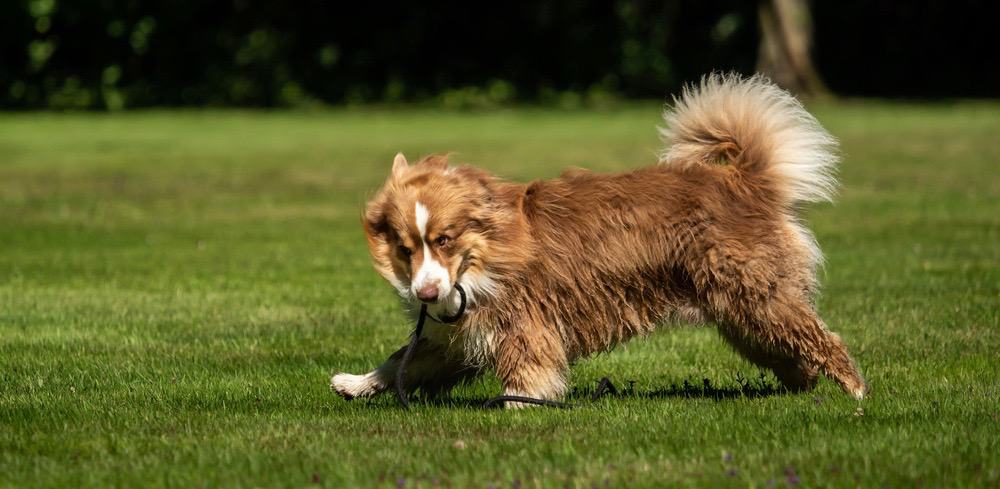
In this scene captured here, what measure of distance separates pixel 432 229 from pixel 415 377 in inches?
39.5

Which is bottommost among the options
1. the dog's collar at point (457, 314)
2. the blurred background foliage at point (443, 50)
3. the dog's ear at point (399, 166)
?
the blurred background foliage at point (443, 50)

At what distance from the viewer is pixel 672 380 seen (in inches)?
310

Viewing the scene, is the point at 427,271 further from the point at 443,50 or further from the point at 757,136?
the point at 443,50

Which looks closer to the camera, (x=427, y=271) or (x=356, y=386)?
(x=427, y=271)

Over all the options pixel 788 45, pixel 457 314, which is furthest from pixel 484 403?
pixel 788 45

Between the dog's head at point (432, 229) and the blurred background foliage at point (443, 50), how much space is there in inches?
1279

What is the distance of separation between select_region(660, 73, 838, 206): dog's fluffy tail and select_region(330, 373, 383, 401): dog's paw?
1871 mm

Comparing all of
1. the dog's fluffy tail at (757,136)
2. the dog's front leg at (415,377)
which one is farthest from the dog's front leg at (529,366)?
the dog's fluffy tail at (757,136)

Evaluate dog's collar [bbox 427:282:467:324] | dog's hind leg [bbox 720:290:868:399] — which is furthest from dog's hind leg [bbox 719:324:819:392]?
dog's collar [bbox 427:282:467:324]

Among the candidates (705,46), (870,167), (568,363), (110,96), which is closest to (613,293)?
(568,363)

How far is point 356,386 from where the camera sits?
721 cm

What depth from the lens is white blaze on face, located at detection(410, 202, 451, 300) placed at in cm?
640

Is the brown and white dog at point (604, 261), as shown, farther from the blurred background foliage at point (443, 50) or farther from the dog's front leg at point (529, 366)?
the blurred background foliage at point (443, 50)

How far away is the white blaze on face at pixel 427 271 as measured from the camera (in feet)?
21.0
